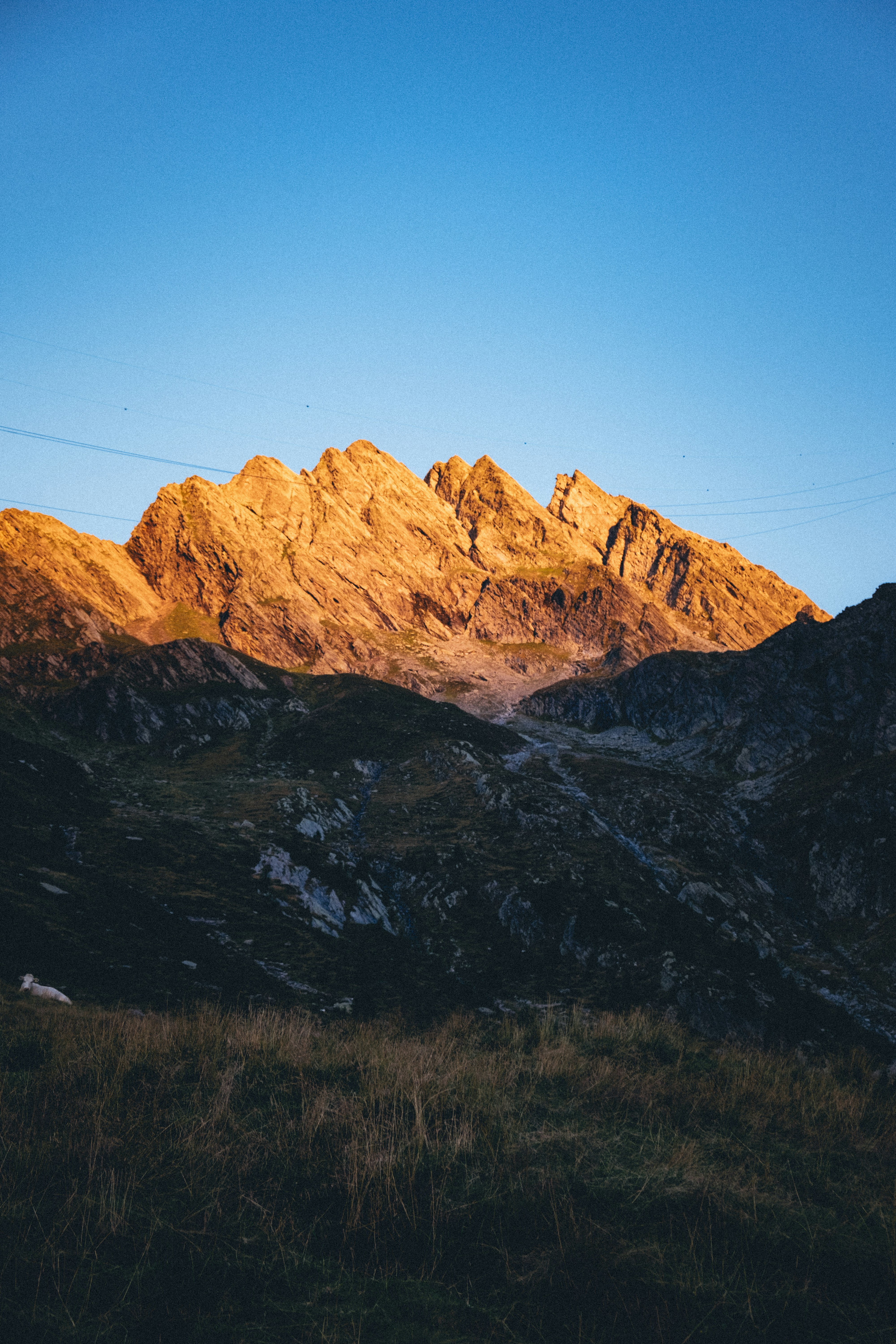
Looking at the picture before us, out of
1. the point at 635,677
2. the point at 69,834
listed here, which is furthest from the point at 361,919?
the point at 635,677

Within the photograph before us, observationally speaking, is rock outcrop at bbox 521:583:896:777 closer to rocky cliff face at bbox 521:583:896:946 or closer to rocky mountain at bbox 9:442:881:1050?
rocky cliff face at bbox 521:583:896:946

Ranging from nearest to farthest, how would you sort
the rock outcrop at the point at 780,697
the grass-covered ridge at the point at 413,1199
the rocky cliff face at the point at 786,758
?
1. the grass-covered ridge at the point at 413,1199
2. the rocky cliff face at the point at 786,758
3. the rock outcrop at the point at 780,697

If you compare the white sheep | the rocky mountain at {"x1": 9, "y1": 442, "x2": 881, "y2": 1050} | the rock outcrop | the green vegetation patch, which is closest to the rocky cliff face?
the rock outcrop

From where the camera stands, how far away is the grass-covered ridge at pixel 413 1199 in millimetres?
5855

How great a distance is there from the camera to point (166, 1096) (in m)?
9.45

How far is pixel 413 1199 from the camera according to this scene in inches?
288

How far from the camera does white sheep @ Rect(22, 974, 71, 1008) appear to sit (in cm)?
1530

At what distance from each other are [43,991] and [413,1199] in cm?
1281

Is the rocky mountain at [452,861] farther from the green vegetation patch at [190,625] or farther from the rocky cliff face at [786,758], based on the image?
the green vegetation patch at [190,625]

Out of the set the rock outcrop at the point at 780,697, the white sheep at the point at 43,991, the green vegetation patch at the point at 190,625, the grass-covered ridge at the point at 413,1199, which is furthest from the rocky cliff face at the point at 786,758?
the green vegetation patch at the point at 190,625

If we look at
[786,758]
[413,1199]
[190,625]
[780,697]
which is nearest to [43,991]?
[413,1199]

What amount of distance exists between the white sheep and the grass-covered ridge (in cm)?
405

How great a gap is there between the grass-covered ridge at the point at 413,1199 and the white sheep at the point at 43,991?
405 cm

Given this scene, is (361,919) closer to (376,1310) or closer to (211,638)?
(376,1310)
